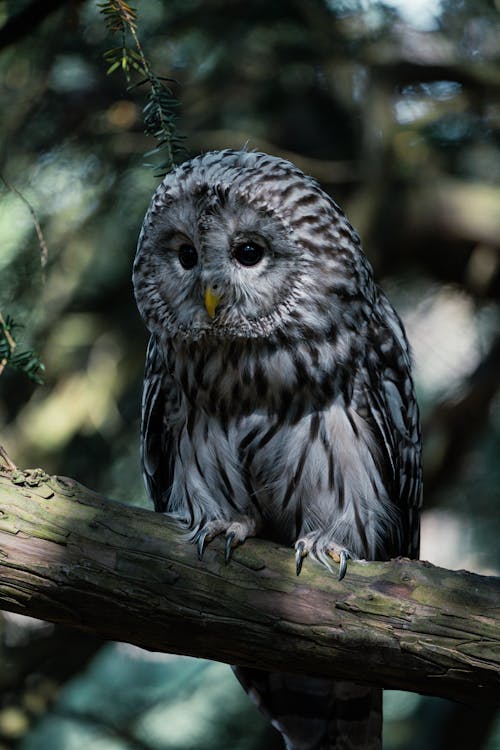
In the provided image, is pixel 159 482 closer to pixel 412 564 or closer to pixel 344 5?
pixel 412 564

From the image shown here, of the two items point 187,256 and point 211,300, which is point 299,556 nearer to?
point 211,300

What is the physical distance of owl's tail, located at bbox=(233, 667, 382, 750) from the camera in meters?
3.31

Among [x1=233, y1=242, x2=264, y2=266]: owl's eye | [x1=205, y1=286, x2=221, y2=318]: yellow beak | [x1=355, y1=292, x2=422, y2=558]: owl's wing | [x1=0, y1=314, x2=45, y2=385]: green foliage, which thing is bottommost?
[x1=355, y1=292, x2=422, y2=558]: owl's wing

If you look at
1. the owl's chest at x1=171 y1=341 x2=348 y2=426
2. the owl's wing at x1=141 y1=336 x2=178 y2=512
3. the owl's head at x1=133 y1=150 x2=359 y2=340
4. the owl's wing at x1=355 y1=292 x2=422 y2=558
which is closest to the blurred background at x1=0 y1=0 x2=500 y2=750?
the owl's wing at x1=141 y1=336 x2=178 y2=512

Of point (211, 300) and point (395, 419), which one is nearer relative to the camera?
point (211, 300)

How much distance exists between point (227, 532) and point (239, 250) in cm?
87

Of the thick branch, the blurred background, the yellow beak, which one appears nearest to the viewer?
the thick branch

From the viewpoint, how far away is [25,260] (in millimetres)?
3773

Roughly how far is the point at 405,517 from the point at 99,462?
4.91 ft

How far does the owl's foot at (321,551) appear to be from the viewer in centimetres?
259

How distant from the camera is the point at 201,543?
2.59 meters

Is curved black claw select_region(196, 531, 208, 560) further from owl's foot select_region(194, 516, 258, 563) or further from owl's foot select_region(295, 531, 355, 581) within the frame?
owl's foot select_region(295, 531, 355, 581)

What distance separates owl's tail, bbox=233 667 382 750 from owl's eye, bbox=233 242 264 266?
1425 millimetres

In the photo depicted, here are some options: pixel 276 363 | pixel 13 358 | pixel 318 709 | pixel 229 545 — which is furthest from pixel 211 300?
pixel 318 709
